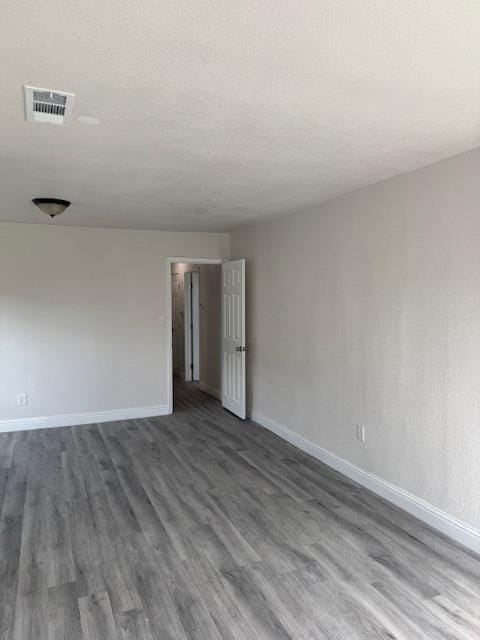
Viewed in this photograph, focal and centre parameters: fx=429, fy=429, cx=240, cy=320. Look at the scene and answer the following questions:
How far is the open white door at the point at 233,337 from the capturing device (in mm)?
5402

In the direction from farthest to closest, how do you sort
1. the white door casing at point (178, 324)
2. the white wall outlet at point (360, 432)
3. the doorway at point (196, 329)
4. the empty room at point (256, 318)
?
the white door casing at point (178, 324), the doorway at point (196, 329), the white wall outlet at point (360, 432), the empty room at point (256, 318)

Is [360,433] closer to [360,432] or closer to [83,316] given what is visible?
[360,432]

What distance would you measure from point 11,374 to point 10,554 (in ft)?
9.37

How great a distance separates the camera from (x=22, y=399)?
512cm

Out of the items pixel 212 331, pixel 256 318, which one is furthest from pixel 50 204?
pixel 212 331

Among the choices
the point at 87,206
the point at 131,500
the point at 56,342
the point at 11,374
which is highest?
the point at 87,206

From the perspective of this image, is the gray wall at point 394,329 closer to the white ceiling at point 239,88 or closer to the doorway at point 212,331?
the white ceiling at point 239,88

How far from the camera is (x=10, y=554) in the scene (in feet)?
8.67

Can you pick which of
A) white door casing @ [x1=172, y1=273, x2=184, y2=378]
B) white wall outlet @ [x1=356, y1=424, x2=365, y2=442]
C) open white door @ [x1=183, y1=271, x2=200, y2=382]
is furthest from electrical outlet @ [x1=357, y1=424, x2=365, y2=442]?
white door casing @ [x1=172, y1=273, x2=184, y2=378]

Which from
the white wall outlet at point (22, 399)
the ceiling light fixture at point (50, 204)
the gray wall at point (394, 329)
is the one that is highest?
the ceiling light fixture at point (50, 204)

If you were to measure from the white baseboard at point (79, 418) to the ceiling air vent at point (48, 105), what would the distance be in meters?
4.05

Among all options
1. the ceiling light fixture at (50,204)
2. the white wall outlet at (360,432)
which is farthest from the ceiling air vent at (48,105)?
the white wall outlet at (360,432)

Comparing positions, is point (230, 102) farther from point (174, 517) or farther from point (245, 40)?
point (174, 517)

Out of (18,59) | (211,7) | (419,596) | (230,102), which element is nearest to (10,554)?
(419,596)
